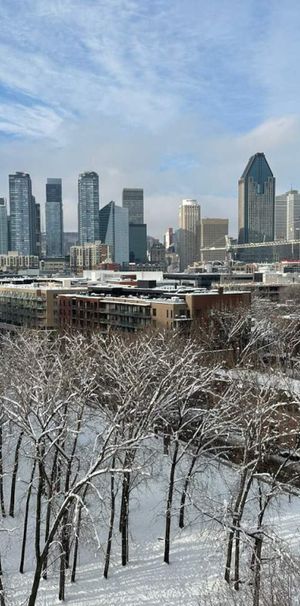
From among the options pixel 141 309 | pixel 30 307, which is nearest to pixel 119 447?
pixel 141 309

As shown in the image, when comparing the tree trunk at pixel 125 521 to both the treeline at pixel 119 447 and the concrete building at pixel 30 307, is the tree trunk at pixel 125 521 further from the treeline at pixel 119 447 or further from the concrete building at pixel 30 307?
the concrete building at pixel 30 307

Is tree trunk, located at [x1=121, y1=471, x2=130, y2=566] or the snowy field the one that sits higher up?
tree trunk, located at [x1=121, y1=471, x2=130, y2=566]

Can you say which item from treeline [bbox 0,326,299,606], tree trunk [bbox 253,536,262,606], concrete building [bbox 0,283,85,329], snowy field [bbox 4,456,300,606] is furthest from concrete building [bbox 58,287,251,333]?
tree trunk [bbox 253,536,262,606]

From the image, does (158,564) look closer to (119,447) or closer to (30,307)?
Result: (119,447)

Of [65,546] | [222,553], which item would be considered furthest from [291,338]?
[65,546]

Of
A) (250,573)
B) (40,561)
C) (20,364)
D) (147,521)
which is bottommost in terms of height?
(147,521)

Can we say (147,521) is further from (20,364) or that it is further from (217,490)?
(20,364)

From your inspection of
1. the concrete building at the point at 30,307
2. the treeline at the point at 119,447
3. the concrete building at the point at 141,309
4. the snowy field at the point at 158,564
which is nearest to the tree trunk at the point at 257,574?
the treeline at the point at 119,447

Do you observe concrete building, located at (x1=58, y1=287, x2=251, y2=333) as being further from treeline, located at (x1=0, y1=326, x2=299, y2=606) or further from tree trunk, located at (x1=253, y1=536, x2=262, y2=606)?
tree trunk, located at (x1=253, y1=536, x2=262, y2=606)
